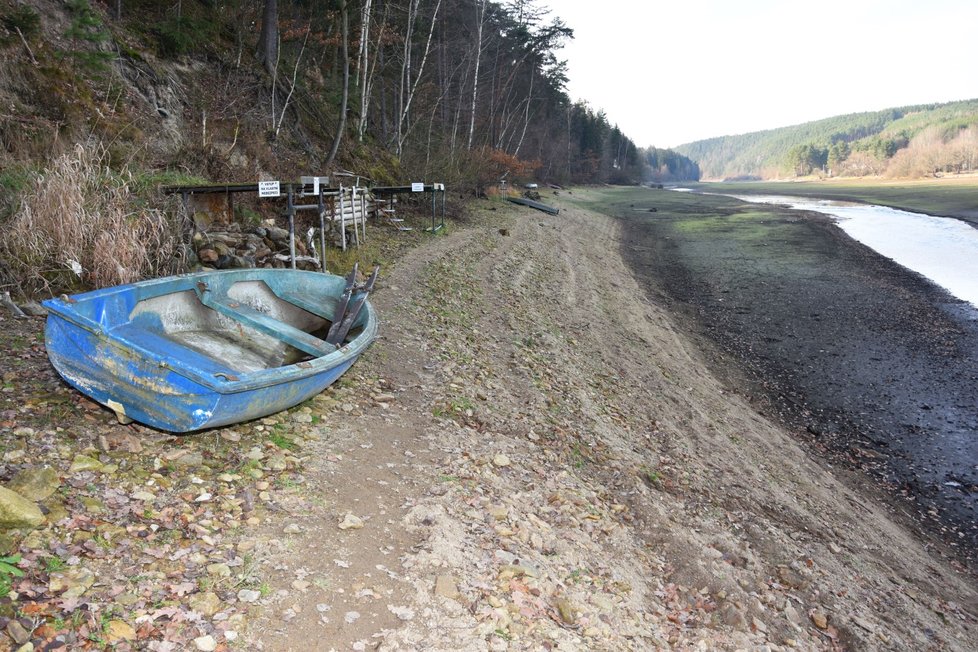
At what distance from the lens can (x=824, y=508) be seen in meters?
7.09

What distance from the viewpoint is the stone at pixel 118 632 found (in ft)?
9.34

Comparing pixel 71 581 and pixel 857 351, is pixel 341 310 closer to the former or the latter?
pixel 71 581

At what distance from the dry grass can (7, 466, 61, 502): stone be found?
3810mm

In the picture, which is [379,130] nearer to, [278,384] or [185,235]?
[185,235]

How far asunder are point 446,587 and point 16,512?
8.26ft

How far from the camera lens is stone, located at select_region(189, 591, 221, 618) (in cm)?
316

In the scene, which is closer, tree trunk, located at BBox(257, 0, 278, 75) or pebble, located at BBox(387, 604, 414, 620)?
pebble, located at BBox(387, 604, 414, 620)

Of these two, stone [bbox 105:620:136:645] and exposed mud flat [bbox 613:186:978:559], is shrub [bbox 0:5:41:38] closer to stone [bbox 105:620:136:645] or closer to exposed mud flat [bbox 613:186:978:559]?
stone [bbox 105:620:136:645]

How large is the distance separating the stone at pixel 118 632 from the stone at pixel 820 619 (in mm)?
4908

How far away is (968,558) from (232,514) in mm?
7945

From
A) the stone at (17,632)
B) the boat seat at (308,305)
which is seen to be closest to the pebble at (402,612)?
the stone at (17,632)

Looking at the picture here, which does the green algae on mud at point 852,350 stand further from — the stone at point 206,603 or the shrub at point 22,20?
the shrub at point 22,20

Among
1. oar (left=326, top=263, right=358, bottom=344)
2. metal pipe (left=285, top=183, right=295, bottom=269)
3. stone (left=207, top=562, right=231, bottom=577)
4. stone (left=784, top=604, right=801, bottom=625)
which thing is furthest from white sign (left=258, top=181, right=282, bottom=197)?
stone (left=784, top=604, right=801, bottom=625)

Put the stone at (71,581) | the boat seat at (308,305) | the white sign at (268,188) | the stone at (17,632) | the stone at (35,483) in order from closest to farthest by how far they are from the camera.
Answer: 1. the stone at (17,632)
2. the stone at (71,581)
3. the stone at (35,483)
4. the boat seat at (308,305)
5. the white sign at (268,188)
